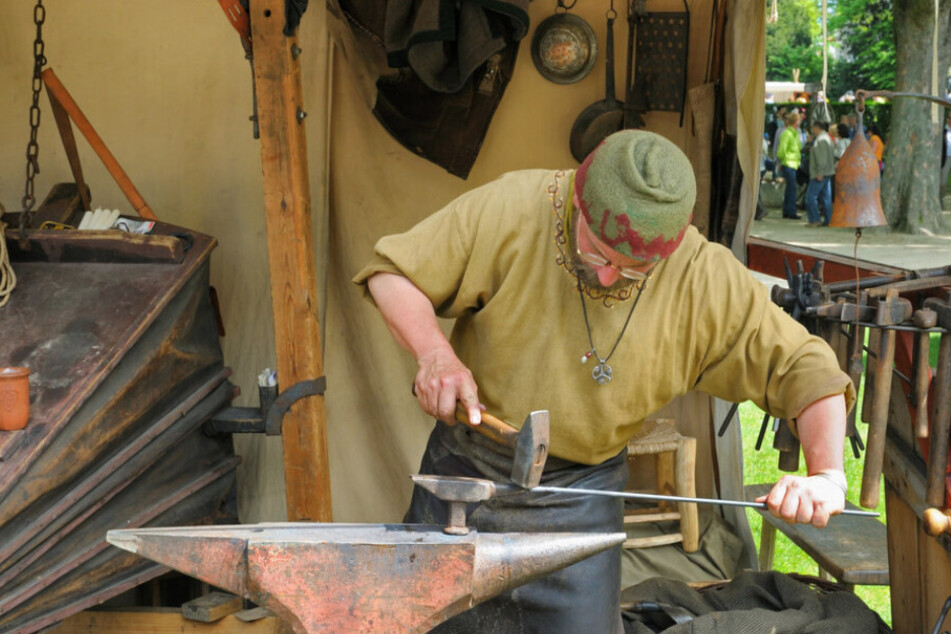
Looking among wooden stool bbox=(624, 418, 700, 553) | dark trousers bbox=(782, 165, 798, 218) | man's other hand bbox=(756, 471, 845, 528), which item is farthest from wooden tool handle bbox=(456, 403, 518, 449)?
dark trousers bbox=(782, 165, 798, 218)

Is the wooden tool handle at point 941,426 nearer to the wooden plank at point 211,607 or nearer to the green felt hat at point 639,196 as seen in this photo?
the green felt hat at point 639,196

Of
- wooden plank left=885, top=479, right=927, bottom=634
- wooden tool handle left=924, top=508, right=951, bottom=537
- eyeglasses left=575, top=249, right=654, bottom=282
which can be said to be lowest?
wooden plank left=885, top=479, right=927, bottom=634

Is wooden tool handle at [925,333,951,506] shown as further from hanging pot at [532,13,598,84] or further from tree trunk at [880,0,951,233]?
tree trunk at [880,0,951,233]

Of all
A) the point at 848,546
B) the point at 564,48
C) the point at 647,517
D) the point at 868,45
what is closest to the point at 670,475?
the point at 647,517

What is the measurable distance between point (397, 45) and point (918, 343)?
6.24 ft

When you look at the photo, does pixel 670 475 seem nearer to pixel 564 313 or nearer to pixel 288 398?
pixel 288 398

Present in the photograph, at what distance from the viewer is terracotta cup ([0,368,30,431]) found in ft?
8.21

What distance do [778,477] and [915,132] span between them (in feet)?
27.3

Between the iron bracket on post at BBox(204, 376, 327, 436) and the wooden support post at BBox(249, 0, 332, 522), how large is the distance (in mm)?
19

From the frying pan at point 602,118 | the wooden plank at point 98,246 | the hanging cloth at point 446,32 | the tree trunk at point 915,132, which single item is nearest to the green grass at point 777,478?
the frying pan at point 602,118

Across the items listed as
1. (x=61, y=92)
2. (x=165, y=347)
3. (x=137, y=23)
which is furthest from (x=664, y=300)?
(x=137, y=23)

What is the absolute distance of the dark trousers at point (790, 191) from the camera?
15523 mm

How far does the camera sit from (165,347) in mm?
3018

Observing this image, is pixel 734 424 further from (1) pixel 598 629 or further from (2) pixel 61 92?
(2) pixel 61 92
